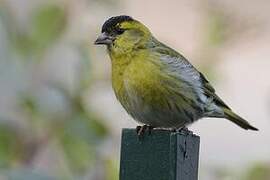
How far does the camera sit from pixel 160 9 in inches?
401

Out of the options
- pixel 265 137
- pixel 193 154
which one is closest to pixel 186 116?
pixel 193 154

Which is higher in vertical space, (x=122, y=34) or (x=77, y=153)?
(x=122, y=34)

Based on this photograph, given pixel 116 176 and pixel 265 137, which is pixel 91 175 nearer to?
pixel 116 176

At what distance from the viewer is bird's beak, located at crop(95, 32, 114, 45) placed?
142 inches

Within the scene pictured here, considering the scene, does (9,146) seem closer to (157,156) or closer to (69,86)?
(69,86)

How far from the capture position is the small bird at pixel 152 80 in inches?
140

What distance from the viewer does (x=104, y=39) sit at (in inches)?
146

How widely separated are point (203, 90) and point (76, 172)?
1076 millimetres

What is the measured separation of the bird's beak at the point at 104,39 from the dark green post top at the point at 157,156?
1.19 meters

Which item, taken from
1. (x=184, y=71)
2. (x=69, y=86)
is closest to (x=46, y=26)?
(x=69, y=86)

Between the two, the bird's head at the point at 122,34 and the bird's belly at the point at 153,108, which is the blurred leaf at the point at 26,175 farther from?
the bird's head at the point at 122,34

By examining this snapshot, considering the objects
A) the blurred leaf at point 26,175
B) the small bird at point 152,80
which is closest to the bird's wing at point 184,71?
the small bird at point 152,80

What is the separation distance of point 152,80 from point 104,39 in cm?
26

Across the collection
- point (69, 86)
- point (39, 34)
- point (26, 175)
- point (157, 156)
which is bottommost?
point (26, 175)
